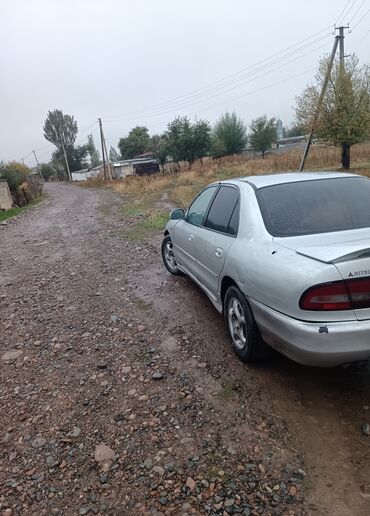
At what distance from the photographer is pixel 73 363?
11.5 ft

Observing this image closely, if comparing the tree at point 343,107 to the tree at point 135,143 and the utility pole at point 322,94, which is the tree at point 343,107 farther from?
the tree at point 135,143

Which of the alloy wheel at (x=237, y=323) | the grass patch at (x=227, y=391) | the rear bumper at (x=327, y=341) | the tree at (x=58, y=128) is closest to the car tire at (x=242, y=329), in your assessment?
the alloy wheel at (x=237, y=323)

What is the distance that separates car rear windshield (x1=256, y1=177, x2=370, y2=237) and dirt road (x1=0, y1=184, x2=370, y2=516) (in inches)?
47.4

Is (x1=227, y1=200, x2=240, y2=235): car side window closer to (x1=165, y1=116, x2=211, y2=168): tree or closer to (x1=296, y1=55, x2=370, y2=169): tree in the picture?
(x1=296, y1=55, x2=370, y2=169): tree

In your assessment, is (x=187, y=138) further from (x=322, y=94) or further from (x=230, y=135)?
(x=322, y=94)

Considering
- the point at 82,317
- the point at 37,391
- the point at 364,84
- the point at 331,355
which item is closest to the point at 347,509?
the point at 331,355

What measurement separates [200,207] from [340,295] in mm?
2474

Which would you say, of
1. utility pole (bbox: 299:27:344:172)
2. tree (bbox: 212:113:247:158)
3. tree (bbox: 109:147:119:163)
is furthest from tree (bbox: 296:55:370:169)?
tree (bbox: 109:147:119:163)

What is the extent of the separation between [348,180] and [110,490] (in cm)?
309

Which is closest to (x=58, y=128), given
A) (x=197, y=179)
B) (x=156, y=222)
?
(x=197, y=179)

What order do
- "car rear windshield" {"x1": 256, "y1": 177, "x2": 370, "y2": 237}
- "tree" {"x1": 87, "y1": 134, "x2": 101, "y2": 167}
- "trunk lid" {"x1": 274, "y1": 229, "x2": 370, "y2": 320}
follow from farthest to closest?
"tree" {"x1": 87, "y1": 134, "x2": 101, "y2": 167}, "car rear windshield" {"x1": 256, "y1": 177, "x2": 370, "y2": 237}, "trunk lid" {"x1": 274, "y1": 229, "x2": 370, "y2": 320}

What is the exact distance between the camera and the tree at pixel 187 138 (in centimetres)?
4466

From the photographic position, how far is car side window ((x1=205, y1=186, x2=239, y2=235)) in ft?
11.3

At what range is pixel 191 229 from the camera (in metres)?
4.39
